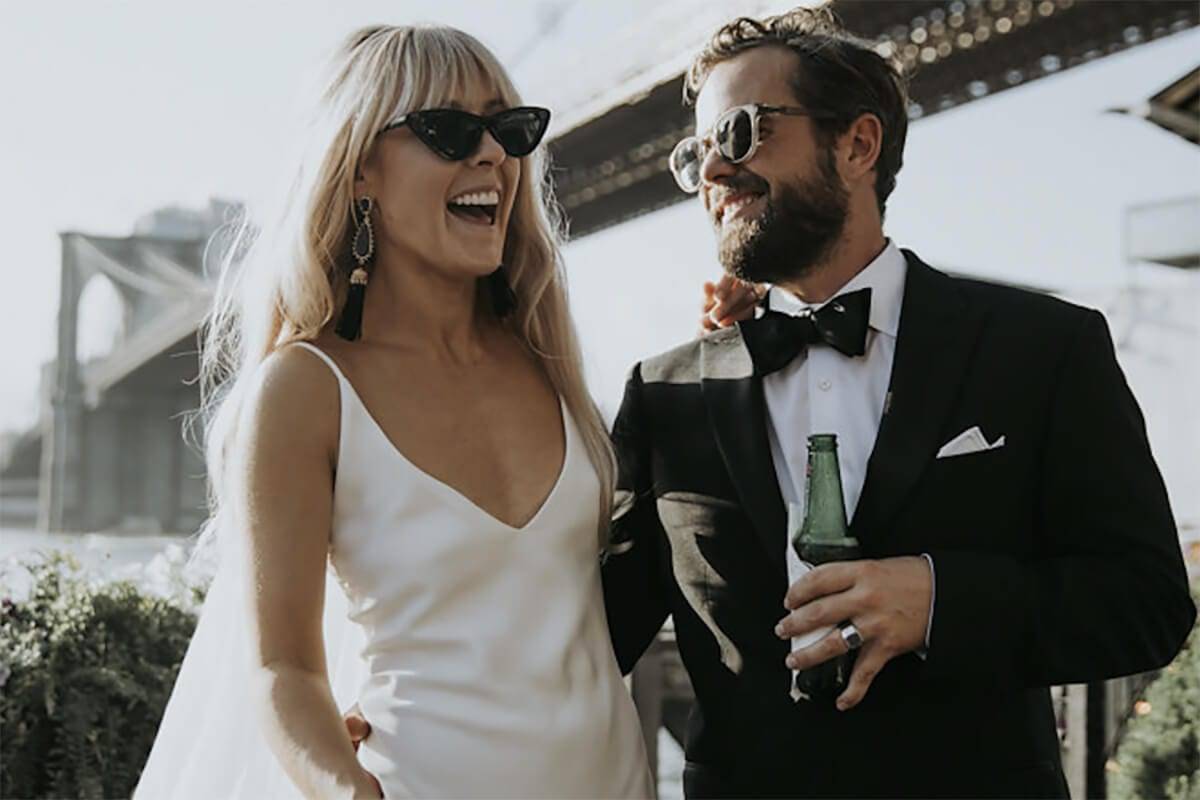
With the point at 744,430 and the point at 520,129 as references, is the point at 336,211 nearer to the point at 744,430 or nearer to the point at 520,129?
the point at 520,129

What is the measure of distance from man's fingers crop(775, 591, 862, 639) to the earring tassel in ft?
2.25

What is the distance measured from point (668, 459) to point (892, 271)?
38 cm

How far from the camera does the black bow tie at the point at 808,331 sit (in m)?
1.93

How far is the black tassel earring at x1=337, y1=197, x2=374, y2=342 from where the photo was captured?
1970 mm

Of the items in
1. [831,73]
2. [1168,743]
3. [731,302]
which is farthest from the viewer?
[1168,743]

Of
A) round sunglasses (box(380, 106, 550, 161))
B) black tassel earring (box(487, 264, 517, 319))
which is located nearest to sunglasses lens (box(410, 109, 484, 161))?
round sunglasses (box(380, 106, 550, 161))

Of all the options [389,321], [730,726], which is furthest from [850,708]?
[389,321]

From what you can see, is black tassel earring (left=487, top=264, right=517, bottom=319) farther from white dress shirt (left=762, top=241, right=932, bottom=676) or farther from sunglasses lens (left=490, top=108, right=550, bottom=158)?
white dress shirt (left=762, top=241, right=932, bottom=676)

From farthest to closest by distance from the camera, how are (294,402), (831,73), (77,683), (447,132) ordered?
(77,683) → (831,73) → (447,132) → (294,402)

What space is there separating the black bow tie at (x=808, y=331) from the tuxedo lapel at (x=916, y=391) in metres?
0.05

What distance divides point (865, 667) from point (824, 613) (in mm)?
84

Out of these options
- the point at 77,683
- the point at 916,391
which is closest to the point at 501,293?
the point at 916,391

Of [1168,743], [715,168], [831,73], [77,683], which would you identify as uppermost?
[831,73]

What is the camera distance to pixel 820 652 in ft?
5.38
